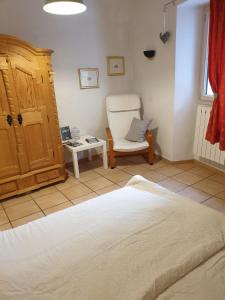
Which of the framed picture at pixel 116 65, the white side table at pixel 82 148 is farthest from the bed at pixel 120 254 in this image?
the framed picture at pixel 116 65

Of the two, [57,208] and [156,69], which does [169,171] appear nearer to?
[156,69]

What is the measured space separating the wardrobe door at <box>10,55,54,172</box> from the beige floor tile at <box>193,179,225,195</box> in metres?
2.01

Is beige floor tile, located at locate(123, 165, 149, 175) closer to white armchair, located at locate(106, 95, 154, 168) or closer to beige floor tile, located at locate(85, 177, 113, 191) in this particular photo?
white armchair, located at locate(106, 95, 154, 168)

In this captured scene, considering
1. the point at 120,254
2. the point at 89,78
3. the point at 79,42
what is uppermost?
the point at 79,42

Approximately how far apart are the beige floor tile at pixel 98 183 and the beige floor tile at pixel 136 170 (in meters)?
0.44

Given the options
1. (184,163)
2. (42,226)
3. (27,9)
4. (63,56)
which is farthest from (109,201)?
(27,9)

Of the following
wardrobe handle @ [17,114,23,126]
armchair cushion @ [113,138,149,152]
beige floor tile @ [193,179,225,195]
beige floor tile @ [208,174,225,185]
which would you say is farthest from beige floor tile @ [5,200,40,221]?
beige floor tile @ [208,174,225,185]

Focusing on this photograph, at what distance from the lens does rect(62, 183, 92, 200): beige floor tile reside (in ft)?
9.74

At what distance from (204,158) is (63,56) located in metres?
2.67

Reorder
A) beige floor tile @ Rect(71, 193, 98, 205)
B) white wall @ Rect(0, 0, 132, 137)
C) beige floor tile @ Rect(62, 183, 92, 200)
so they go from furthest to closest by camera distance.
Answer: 1. white wall @ Rect(0, 0, 132, 137)
2. beige floor tile @ Rect(62, 183, 92, 200)
3. beige floor tile @ Rect(71, 193, 98, 205)

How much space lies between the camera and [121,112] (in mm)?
4051

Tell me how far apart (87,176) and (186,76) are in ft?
6.84

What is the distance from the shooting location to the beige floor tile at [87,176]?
3.42 m

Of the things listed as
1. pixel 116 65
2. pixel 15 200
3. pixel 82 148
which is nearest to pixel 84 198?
pixel 82 148
